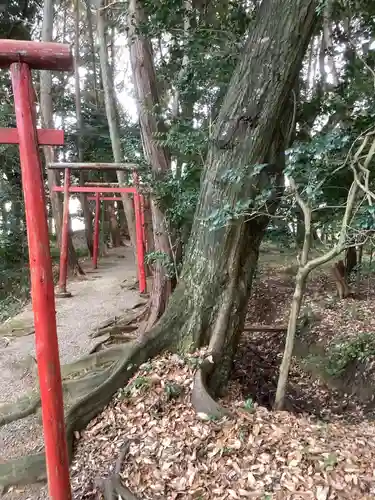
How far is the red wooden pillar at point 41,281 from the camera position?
2.12m

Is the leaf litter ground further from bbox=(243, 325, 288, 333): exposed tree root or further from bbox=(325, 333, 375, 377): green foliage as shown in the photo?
bbox=(243, 325, 288, 333): exposed tree root

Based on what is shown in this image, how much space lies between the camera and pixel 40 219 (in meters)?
2.17

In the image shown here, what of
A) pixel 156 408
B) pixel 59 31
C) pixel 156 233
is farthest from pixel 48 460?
pixel 59 31

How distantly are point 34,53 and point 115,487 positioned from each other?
2594mm

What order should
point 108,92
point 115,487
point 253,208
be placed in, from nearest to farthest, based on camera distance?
point 115,487 < point 253,208 < point 108,92

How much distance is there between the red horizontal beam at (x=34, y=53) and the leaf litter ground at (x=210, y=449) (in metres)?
2.49

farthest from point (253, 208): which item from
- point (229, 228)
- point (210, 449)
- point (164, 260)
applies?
point (164, 260)

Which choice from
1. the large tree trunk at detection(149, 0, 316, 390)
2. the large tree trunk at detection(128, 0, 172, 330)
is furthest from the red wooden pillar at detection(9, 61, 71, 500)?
the large tree trunk at detection(128, 0, 172, 330)

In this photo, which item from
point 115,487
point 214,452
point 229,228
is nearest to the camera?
point 115,487

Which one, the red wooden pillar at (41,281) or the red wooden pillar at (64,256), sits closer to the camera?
the red wooden pillar at (41,281)

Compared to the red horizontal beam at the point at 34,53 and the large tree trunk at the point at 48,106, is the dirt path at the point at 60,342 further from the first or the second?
the red horizontal beam at the point at 34,53

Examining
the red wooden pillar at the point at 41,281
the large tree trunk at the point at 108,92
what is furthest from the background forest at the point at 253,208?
the large tree trunk at the point at 108,92

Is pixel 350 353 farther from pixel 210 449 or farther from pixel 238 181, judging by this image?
pixel 238 181

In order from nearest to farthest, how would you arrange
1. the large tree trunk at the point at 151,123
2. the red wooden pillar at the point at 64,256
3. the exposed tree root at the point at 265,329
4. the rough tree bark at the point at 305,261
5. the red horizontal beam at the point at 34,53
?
the red horizontal beam at the point at 34,53, the rough tree bark at the point at 305,261, the large tree trunk at the point at 151,123, the exposed tree root at the point at 265,329, the red wooden pillar at the point at 64,256
